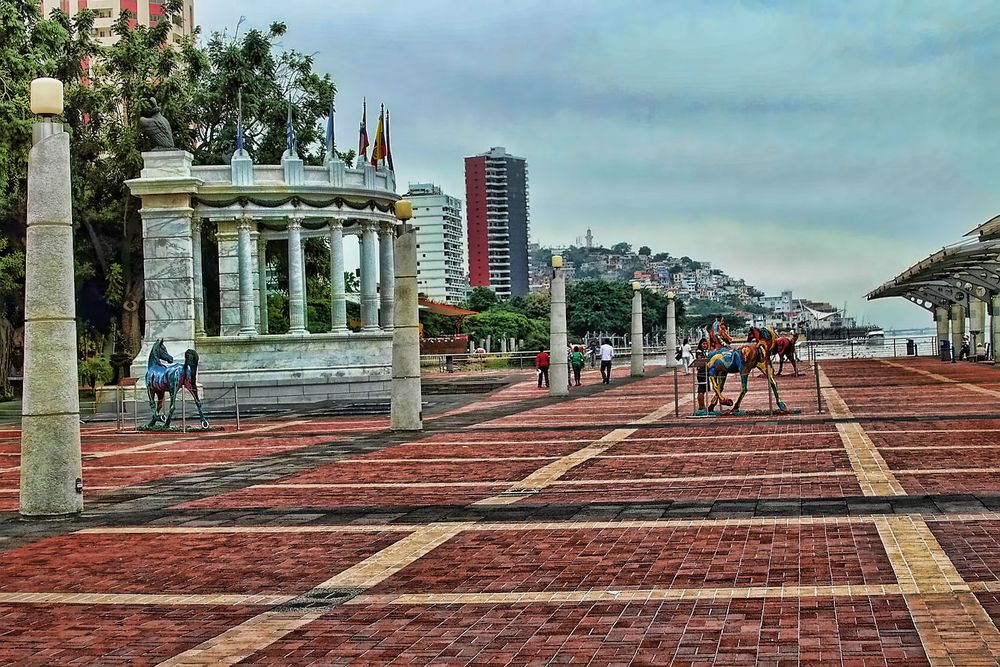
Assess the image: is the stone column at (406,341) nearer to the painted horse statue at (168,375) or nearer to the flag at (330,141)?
the painted horse statue at (168,375)

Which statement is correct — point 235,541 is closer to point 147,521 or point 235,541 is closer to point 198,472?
point 147,521

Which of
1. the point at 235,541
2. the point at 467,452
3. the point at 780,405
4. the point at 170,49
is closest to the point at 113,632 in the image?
the point at 235,541

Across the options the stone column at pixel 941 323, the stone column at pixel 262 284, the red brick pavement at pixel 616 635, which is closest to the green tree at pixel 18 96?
the stone column at pixel 262 284

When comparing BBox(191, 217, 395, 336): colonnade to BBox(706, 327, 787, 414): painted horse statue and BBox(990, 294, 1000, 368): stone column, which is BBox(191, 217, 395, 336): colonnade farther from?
BBox(990, 294, 1000, 368): stone column

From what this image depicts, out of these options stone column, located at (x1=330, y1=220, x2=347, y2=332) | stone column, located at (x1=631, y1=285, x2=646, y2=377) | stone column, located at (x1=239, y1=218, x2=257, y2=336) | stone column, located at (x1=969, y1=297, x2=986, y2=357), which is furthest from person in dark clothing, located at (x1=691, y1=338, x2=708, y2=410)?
stone column, located at (x1=969, y1=297, x2=986, y2=357)

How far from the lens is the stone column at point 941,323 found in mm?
65062

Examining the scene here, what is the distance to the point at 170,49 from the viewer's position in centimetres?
5275

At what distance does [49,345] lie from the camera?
13.7m

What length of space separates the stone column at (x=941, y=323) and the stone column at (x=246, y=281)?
133 feet

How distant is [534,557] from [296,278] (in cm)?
2905

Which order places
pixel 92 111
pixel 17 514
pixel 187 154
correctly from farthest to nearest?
pixel 92 111 < pixel 187 154 < pixel 17 514

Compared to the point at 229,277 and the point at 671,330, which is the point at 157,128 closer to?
the point at 229,277

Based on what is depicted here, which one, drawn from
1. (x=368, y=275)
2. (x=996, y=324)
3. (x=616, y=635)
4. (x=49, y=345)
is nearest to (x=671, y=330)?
(x=996, y=324)

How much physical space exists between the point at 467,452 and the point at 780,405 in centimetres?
834
